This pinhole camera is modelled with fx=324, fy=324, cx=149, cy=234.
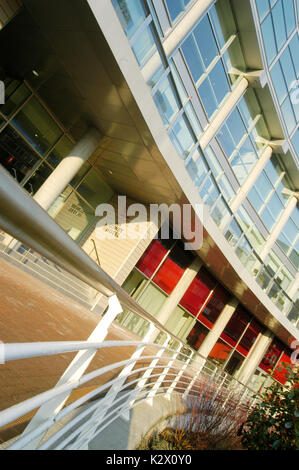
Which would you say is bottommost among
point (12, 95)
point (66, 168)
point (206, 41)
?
point (66, 168)

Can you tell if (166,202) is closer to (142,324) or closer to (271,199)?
(142,324)

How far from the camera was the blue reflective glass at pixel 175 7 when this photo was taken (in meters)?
9.06

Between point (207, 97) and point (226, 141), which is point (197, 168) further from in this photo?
point (226, 141)

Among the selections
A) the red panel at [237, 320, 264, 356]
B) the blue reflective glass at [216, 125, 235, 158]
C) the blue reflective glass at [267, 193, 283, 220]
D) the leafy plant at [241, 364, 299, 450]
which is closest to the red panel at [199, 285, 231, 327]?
the red panel at [237, 320, 264, 356]

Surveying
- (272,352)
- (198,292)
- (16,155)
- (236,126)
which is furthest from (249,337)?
(16,155)

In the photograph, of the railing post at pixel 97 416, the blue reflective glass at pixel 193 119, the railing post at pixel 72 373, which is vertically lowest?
the railing post at pixel 97 416

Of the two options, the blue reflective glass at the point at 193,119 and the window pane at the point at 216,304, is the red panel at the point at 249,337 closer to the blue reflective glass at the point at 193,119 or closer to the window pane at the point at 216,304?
the window pane at the point at 216,304

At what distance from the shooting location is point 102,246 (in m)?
12.4

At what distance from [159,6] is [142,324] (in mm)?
11231

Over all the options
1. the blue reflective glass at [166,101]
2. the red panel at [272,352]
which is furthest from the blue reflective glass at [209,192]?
the red panel at [272,352]

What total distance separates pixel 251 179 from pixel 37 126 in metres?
10.1

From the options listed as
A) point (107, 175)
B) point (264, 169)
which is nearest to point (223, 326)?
point (264, 169)

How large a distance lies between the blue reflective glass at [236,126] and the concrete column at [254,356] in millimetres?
12102

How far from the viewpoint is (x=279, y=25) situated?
1370cm
